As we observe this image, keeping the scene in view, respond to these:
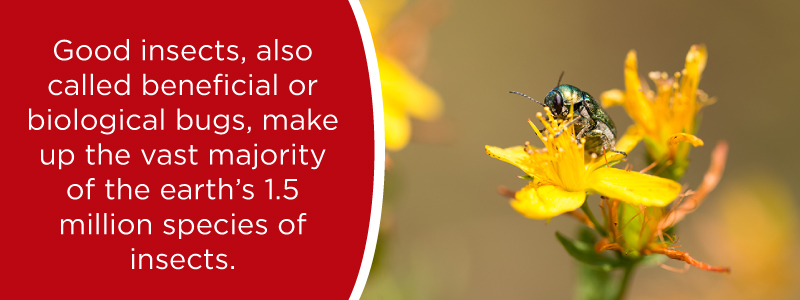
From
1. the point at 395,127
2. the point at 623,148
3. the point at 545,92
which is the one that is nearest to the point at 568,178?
the point at 623,148

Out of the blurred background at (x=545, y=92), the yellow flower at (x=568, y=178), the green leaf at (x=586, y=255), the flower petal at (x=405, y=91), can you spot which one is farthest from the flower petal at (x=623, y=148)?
the blurred background at (x=545, y=92)

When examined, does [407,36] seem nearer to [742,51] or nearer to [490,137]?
[490,137]

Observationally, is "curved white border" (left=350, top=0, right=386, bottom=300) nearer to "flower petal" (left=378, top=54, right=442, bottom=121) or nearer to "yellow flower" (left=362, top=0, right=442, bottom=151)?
"yellow flower" (left=362, top=0, right=442, bottom=151)

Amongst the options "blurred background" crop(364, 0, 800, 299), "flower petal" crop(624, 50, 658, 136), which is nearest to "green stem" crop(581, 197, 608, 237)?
"flower petal" crop(624, 50, 658, 136)

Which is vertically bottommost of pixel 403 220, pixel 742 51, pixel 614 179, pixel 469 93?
pixel 403 220

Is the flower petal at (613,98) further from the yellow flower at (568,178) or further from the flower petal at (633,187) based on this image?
the flower petal at (633,187)

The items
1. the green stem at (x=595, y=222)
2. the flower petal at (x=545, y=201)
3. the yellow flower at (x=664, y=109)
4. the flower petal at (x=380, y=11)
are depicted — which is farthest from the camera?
the flower petal at (x=380, y=11)

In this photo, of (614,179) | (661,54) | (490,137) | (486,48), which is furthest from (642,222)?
(661,54)
